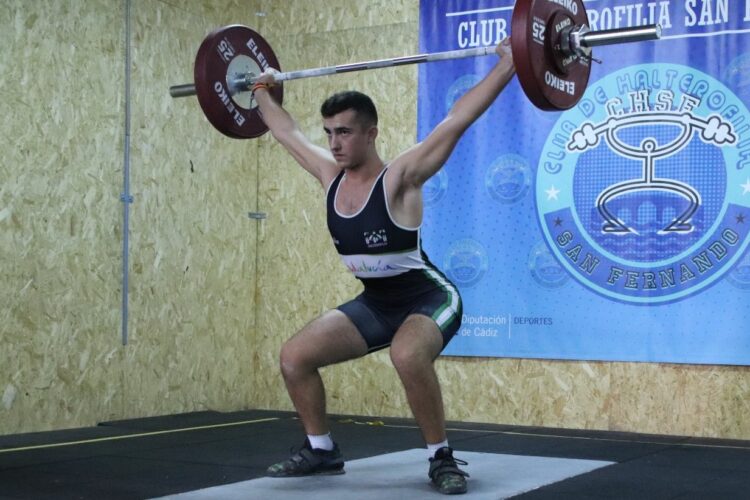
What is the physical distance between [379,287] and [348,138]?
0.47m

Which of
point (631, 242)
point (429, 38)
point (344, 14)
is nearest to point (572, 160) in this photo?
point (631, 242)

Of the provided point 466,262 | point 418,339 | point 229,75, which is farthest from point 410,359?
point 466,262

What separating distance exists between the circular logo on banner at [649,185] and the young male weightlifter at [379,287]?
1784mm

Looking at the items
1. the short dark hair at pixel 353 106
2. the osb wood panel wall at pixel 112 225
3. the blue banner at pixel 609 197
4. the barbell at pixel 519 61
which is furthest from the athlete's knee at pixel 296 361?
the blue banner at pixel 609 197

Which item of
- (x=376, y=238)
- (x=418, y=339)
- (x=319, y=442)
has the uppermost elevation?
(x=376, y=238)

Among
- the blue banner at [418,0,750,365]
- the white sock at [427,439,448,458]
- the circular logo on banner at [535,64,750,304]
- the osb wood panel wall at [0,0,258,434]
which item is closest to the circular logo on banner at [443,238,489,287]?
the blue banner at [418,0,750,365]

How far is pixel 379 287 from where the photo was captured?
10.6 feet

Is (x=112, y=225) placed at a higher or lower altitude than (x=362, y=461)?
higher

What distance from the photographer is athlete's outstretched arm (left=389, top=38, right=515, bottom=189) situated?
296 centimetres

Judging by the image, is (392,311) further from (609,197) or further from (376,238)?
(609,197)

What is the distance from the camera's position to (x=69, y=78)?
185 inches

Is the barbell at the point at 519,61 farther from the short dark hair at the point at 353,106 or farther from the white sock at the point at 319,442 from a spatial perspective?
the white sock at the point at 319,442

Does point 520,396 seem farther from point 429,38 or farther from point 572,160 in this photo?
point 429,38

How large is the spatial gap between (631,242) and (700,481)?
5.24 ft
